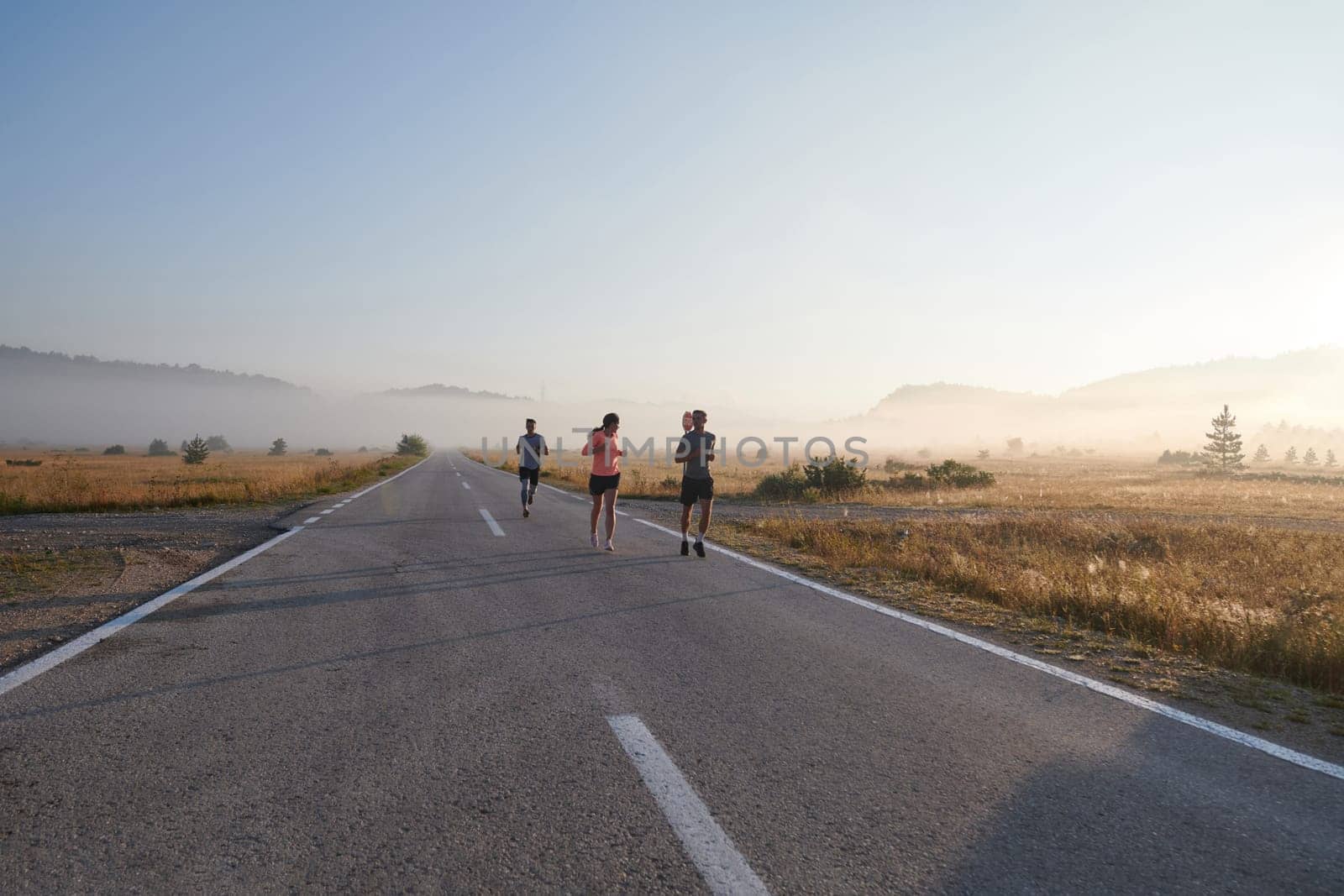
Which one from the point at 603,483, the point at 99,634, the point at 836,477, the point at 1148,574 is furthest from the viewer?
the point at 836,477

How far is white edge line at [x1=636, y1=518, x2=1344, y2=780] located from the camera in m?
3.58

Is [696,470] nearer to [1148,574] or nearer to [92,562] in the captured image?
[1148,574]

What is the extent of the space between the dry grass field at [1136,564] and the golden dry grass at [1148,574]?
19mm

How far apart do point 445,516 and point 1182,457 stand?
94589mm

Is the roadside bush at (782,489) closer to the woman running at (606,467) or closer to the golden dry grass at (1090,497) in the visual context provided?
the golden dry grass at (1090,497)

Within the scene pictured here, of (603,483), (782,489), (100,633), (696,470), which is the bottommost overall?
(100,633)

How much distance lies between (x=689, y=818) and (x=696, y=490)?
293 inches

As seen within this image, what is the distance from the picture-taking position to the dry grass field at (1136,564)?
237 inches

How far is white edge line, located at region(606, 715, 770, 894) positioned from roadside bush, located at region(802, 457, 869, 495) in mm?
21826

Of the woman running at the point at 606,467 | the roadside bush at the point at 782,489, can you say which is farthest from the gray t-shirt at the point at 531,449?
the roadside bush at the point at 782,489

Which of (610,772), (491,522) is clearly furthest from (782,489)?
(610,772)

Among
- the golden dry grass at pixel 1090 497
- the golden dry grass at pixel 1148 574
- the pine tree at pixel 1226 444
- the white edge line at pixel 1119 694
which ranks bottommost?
the white edge line at pixel 1119 694

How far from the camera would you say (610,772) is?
10.4 feet

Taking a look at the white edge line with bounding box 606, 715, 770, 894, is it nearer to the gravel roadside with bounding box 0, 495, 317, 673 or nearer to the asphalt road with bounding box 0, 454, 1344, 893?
the asphalt road with bounding box 0, 454, 1344, 893
